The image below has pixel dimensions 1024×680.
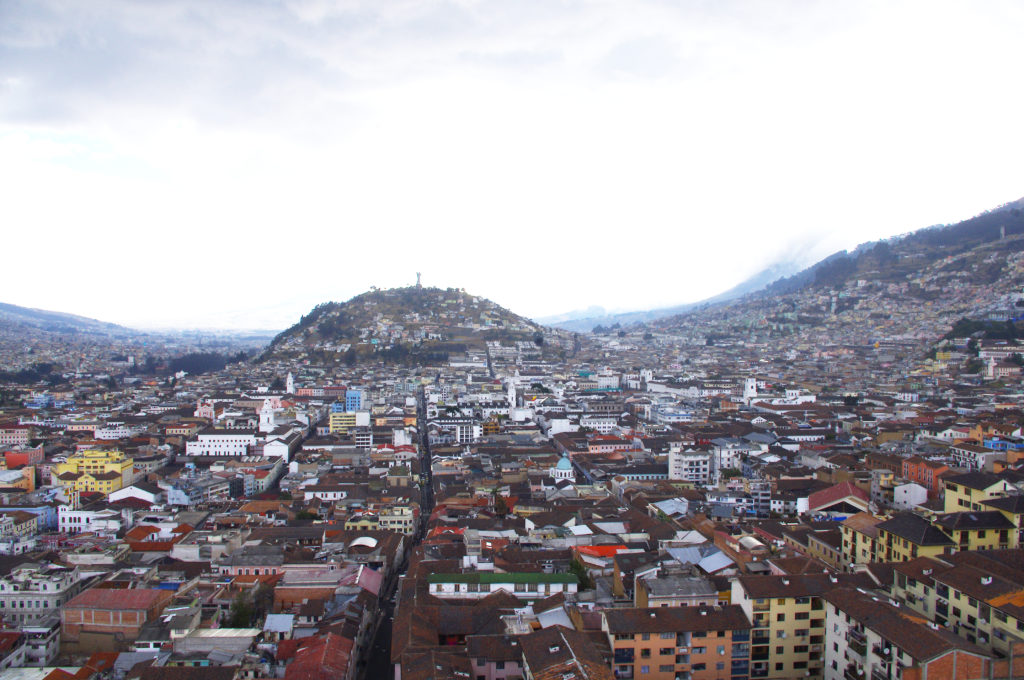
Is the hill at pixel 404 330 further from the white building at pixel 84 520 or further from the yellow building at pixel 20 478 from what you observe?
the white building at pixel 84 520

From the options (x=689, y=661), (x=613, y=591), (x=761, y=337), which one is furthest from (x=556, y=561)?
(x=761, y=337)

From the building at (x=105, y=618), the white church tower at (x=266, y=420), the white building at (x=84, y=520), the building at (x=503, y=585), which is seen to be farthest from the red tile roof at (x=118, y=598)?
the white church tower at (x=266, y=420)

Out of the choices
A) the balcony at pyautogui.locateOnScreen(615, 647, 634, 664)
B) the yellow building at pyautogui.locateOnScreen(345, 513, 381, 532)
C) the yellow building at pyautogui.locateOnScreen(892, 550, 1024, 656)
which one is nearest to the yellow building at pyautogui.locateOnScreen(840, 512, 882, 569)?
the yellow building at pyautogui.locateOnScreen(892, 550, 1024, 656)

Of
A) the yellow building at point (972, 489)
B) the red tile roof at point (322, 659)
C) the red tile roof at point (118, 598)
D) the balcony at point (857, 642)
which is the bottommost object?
the red tile roof at point (322, 659)

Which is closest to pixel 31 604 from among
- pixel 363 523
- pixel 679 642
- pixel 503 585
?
pixel 363 523

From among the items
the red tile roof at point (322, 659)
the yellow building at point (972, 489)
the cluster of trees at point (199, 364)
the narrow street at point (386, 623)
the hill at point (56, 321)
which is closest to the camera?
the red tile roof at point (322, 659)

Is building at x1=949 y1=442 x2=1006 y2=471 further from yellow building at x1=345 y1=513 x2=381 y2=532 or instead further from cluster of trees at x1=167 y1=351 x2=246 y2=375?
cluster of trees at x1=167 y1=351 x2=246 y2=375

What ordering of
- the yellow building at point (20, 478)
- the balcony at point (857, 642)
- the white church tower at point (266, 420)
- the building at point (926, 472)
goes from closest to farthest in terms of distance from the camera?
the balcony at point (857, 642)
the building at point (926, 472)
the yellow building at point (20, 478)
the white church tower at point (266, 420)
